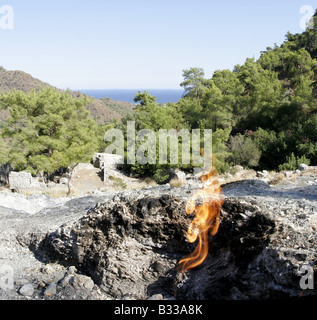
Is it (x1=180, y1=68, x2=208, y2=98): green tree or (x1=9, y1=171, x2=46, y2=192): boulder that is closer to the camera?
(x1=9, y1=171, x2=46, y2=192): boulder

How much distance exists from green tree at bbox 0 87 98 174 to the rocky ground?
337 inches

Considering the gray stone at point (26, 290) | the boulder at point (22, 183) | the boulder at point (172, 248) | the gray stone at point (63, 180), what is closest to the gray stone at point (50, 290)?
the gray stone at point (26, 290)

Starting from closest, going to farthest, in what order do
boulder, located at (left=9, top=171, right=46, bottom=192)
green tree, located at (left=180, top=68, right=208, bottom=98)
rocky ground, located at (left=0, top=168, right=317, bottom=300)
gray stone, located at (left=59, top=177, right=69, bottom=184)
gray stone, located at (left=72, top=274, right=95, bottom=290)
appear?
rocky ground, located at (left=0, top=168, right=317, bottom=300)
gray stone, located at (left=72, top=274, right=95, bottom=290)
boulder, located at (left=9, top=171, right=46, bottom=192)
gray stone, located at (left=59, top=177, right=69, bottom=184)
green tree, located at (left=180, top=68, right=208, bottom=98)

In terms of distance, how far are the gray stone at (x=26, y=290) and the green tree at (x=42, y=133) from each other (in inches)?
361

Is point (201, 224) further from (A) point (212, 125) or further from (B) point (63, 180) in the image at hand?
(A) point (212, 125)

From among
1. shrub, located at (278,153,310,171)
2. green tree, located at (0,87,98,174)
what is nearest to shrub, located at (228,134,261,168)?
shrub, located at (278,153,310,171)

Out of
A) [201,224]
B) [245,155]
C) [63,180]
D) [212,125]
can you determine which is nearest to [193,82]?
[212,125]

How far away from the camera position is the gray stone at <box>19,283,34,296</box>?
18.6ft

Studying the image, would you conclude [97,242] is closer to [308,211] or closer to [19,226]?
[19,226]

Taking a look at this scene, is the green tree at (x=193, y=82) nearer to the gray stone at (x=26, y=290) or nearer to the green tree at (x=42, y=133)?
the green tree at (x=42, y=133)

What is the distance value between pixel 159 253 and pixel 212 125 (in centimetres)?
1813

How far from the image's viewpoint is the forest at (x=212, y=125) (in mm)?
15992

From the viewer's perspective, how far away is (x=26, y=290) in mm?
5707

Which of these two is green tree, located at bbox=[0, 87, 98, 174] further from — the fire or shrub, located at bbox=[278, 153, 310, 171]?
shrub, located at bbox=[278, 153, 310, 171]
